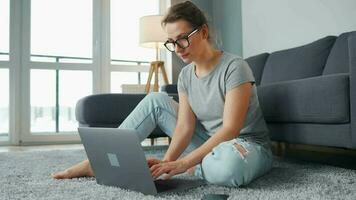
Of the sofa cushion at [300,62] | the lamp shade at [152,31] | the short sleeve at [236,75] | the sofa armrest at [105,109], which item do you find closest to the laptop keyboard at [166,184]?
the short sleeve at [236,75]

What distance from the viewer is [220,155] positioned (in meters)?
1.08

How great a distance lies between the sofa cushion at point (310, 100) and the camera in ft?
4.40

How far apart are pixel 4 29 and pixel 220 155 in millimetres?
3370

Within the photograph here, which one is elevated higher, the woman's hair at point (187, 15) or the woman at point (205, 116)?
the woman's hair at point (187, 15)

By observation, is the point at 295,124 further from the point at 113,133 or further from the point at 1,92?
the point at 1,92

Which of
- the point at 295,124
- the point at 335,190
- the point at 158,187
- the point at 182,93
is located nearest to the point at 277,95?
the point at 295,124

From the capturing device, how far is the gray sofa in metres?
1.34

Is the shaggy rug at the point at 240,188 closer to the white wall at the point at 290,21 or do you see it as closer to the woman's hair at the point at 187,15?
the woman's hair at the point at 187,15

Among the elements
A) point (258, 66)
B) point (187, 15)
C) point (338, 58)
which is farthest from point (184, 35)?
point (258, 66)

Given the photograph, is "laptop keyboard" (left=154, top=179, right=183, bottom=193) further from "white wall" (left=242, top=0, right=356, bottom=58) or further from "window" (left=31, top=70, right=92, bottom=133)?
"window" (left=31, top=70, right=92, bottom=133)

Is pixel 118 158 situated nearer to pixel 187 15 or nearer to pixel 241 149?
pixel 241 149

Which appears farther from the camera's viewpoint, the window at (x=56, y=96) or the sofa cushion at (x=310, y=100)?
the window at (x=56, y=96)

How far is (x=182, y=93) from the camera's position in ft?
4.43

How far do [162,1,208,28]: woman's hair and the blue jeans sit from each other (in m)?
0.30
